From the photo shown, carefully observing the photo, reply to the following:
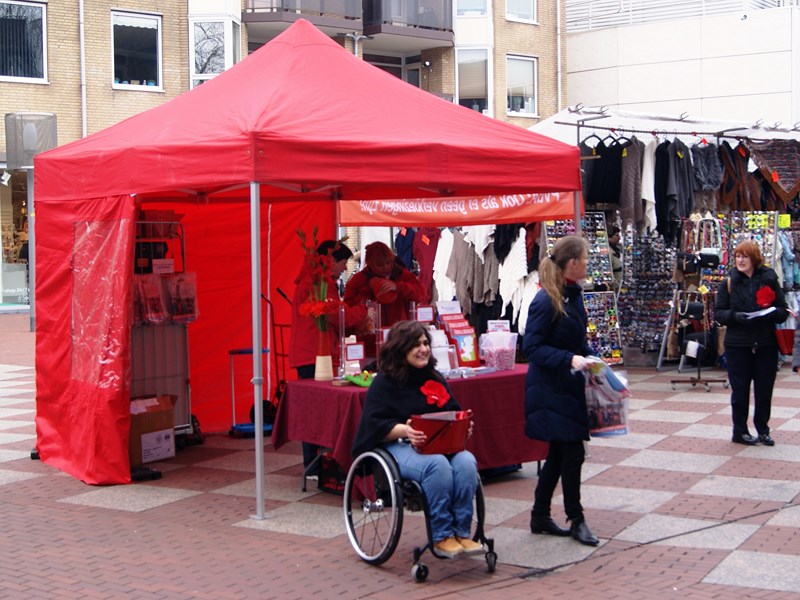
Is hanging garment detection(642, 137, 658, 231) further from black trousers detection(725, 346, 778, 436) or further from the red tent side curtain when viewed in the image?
the red tent side curtain

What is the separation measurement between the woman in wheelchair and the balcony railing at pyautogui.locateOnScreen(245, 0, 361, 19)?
85.9ft

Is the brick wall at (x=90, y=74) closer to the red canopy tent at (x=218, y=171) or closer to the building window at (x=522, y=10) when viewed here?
the building window at (x=522, y=10)

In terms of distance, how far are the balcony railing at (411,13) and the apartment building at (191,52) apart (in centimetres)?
4

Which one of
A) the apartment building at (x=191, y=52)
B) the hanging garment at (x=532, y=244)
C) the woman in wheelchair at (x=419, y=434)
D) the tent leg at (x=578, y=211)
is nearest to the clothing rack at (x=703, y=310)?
the hanging garment at (x=532, y=244)

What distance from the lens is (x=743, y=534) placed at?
6.50 meters

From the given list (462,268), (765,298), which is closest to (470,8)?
(462,268)

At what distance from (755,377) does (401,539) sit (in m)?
4.13

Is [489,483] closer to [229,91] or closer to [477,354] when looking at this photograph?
[477,354]

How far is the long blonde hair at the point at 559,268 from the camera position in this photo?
6.23 meters

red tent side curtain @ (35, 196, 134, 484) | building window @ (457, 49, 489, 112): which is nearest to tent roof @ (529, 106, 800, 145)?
red tent side curtain @ (35, 196, 134, 484)

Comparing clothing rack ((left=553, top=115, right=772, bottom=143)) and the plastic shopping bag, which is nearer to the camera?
the plastic shopping bag

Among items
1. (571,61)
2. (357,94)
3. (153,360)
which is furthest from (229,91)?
(571,61)

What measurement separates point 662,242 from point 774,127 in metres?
2.20

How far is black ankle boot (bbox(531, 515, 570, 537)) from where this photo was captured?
6.45 m
